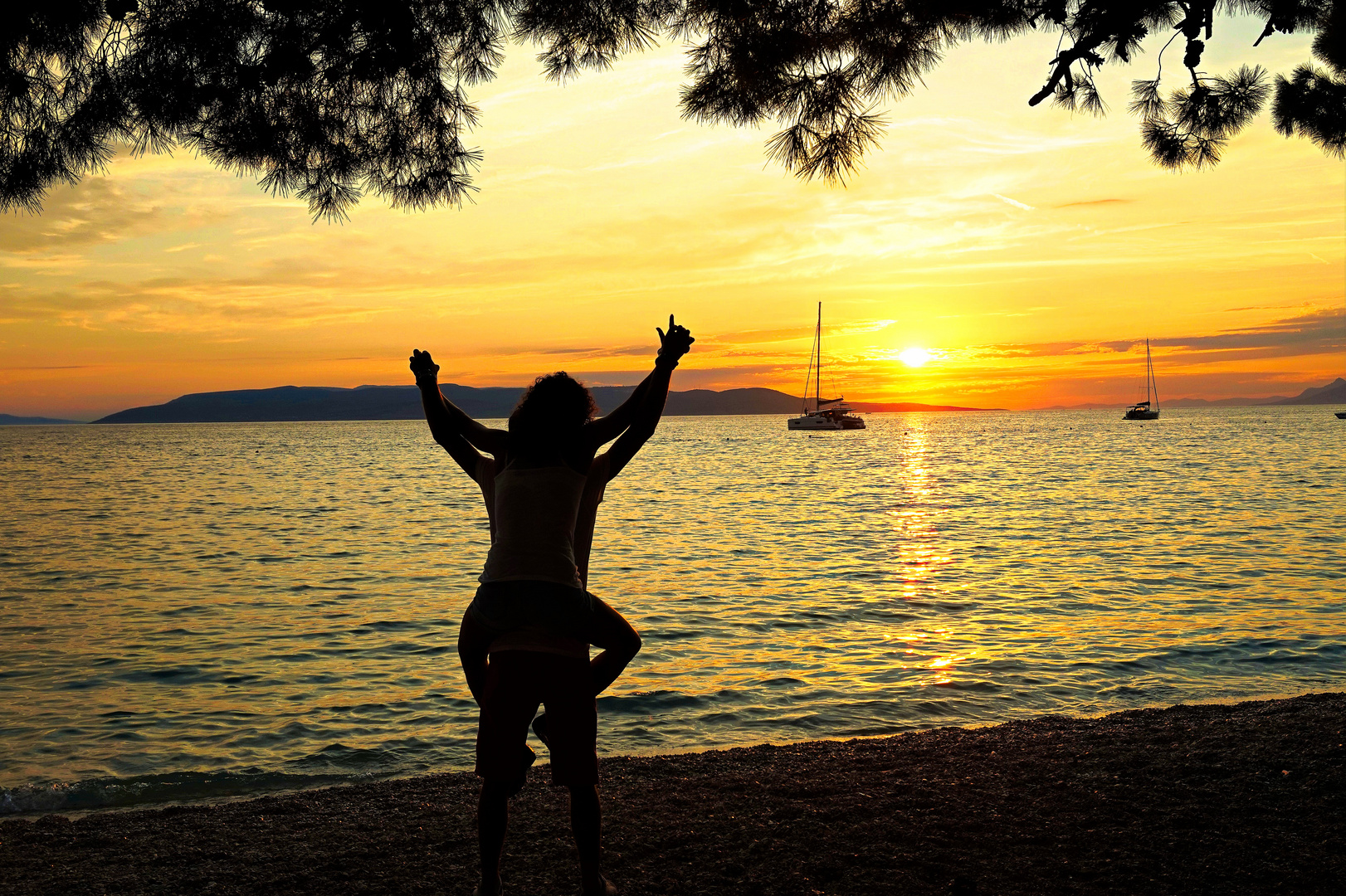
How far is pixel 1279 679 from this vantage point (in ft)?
31.2

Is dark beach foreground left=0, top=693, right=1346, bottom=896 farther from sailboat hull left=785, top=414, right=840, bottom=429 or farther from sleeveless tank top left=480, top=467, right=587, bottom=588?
sailboat hull left=785, top=414, right=840, bottom=429

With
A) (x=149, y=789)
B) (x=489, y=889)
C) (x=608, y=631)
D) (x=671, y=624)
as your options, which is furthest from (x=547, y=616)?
(x=671, y=624)

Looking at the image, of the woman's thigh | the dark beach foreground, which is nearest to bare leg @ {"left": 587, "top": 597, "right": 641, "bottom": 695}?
the woman's thigh

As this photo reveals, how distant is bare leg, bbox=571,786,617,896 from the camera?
3.41 metres

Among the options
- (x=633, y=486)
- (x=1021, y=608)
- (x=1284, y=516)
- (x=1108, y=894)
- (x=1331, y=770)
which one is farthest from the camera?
(x=633, y=486)

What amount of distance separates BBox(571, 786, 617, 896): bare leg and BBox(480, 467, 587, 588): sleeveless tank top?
2.61ft

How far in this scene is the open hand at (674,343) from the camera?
3.65 meters

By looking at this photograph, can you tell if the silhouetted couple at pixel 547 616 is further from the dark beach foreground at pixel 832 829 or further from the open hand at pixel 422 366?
the dark beach foreground at pixel 832 829

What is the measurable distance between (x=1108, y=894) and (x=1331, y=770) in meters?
2.28

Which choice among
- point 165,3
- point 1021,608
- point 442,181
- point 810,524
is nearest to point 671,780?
point 442,181

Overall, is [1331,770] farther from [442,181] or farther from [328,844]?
[442,181]

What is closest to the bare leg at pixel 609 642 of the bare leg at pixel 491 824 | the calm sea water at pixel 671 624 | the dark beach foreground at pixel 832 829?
the bare leg at pixel 491 824

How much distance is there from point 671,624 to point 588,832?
9.57 meters

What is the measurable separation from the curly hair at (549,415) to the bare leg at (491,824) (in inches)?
48.7
